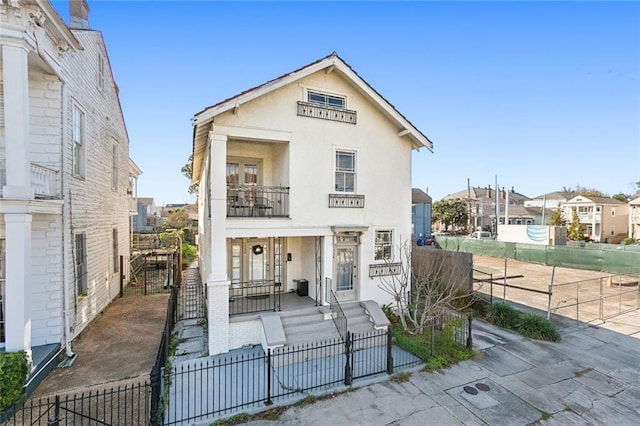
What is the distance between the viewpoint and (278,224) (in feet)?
33.8

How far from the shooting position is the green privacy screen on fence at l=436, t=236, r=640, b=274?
20391mm

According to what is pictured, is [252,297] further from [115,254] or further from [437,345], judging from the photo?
[115,254]

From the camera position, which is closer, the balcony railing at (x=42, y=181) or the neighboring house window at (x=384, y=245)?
the balcony railing at (x=42, y=181)

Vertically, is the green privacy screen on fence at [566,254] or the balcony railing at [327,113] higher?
the balcony railing at [327,113]

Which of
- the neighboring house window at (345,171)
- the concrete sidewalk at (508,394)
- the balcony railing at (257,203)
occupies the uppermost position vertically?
the neighboring house window at (345,171)

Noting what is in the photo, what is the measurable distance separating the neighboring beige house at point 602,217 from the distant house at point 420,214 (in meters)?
25.4

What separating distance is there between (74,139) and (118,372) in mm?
7031

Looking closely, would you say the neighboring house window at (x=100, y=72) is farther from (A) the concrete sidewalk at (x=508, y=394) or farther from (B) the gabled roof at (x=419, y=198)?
(B) the gabled roof at (x=419, y=198)

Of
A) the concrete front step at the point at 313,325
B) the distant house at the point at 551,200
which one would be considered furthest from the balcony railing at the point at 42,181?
the distant house at the point at 551,200

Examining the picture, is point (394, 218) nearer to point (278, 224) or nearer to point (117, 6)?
point (278, 224)

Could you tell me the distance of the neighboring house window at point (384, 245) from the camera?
12.1 metres

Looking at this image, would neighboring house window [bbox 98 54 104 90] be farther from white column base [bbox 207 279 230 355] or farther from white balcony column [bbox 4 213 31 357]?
white column base [bbox 207 279 230 355]

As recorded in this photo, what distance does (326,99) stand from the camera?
11.3 metres

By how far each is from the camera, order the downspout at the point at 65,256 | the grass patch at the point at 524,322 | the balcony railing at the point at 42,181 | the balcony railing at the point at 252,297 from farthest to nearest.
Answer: the grass patch at the point at 524,322 < the balcony railing at the point at 252,297 < the downspout at the point at 65,256 < the balcony railing at the point at 42,181
